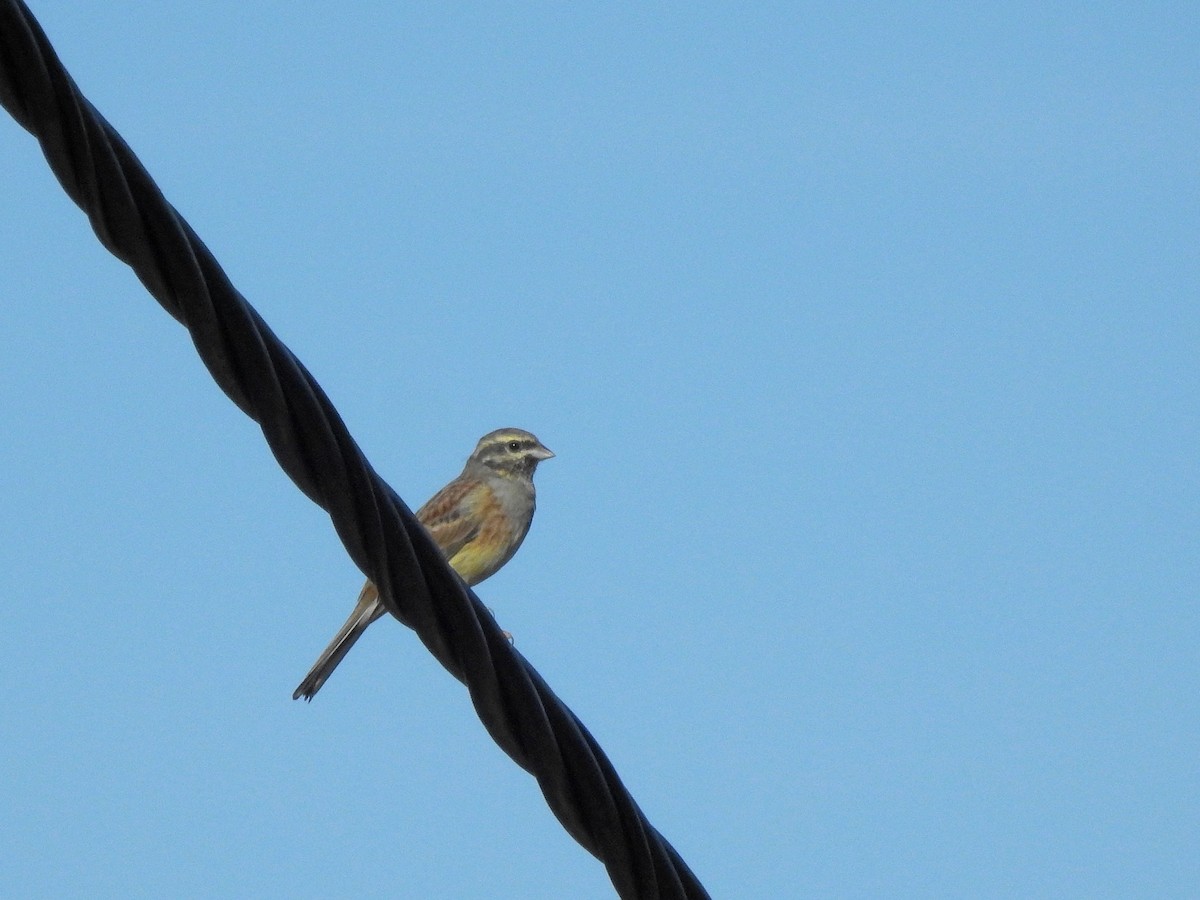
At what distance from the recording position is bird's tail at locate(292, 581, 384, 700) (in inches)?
400

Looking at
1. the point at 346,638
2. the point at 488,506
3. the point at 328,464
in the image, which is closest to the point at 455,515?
the point at 488,506

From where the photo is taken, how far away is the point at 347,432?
3115 mm

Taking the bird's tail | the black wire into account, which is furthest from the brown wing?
the black wire

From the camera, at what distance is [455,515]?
38.7ft

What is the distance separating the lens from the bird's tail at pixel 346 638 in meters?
10.1

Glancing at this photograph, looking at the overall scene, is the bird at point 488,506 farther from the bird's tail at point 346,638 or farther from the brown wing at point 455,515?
the bird's tail at point 346,638

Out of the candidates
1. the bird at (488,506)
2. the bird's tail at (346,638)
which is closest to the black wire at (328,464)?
the bird's tail at (346,638)

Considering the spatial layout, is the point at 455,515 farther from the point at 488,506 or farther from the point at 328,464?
the point at 328,464

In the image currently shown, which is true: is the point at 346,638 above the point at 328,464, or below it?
above

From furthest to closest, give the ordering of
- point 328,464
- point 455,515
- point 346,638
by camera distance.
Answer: point 455,515 → point 346,638 → point 328,464

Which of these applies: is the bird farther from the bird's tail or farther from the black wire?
the black wire

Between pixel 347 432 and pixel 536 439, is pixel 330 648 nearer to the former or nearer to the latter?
pixel 536 439

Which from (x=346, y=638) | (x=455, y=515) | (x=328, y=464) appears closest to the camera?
(x=328, y=464)

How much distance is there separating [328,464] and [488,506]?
8.76 metres
